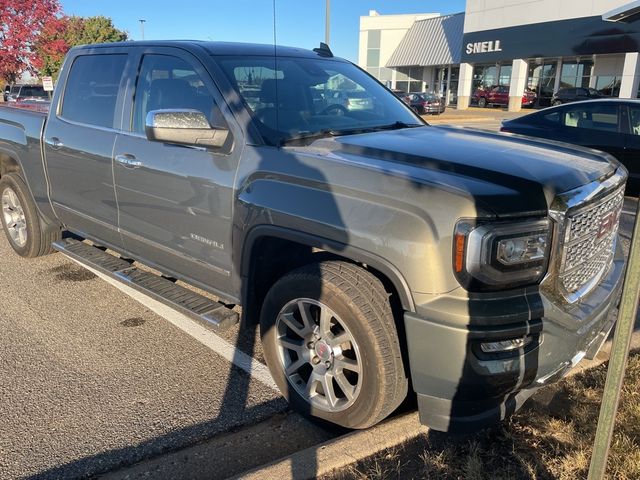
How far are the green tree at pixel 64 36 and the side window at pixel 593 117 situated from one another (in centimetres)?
1039

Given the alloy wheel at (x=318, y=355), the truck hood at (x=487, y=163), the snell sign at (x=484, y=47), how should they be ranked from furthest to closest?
the snell sign at (x=484, y=47), the alloy wheel at (x=318, y=355), the truck hood at (x=487, y=163)

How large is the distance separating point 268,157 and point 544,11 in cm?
3736

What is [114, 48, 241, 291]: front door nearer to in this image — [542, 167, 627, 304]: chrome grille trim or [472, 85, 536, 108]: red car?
[542, 167, 627, 304]: chrome grille trim

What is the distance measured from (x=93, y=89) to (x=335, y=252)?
295 cm

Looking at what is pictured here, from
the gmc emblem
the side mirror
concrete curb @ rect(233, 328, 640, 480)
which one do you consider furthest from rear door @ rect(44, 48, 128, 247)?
the gmc emblem

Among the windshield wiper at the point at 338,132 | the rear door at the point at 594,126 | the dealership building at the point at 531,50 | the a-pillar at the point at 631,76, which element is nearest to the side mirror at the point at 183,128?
the windshield wiper at the point at 338,132

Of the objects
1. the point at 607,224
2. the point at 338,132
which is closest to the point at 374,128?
the point at 338,132

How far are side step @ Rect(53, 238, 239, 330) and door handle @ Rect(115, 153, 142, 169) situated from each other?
82cm

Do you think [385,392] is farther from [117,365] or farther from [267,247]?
[117,365]

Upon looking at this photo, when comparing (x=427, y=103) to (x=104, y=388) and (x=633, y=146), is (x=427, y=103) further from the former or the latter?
(x=104, y=388)

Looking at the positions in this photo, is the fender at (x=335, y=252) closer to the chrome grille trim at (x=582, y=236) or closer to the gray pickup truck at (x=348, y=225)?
the gray pickup truck at (x=348, y=225)

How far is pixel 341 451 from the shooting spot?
266 cm

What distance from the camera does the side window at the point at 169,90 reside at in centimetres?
356

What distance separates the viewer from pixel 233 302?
3.48 meters
